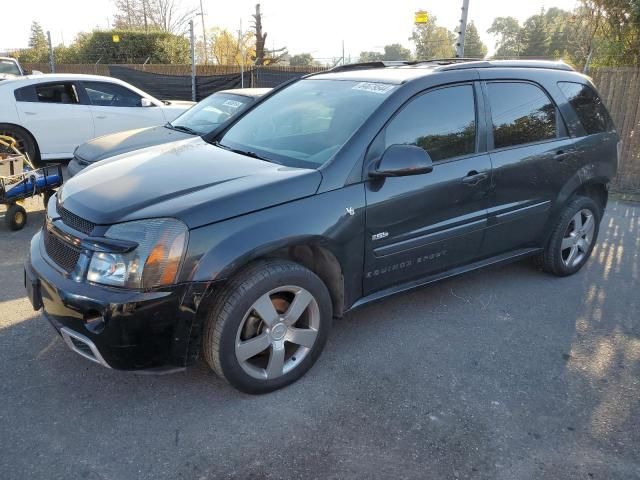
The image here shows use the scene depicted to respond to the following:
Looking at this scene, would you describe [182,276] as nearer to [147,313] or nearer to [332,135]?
[147,313]

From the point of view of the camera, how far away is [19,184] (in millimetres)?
5980

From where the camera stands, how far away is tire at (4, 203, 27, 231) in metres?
5.87

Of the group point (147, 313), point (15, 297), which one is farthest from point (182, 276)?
point (15, 297)

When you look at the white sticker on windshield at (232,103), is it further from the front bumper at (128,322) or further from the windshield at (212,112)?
the front bumper at (128,322)

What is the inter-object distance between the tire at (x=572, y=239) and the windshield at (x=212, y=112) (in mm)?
4207

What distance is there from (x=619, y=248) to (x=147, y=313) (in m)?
5.21

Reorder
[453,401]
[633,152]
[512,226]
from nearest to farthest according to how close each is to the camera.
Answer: [453,401]
[512,226]
[633,152]

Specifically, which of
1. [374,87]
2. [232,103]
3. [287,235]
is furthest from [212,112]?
[287,235]

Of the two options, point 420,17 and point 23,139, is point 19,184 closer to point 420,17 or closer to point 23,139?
point 23,139

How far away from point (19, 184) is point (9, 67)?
36.3 ft

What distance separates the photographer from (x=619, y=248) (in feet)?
19.2

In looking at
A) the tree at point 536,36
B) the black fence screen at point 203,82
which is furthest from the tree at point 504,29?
the black fence screen at point 203,82

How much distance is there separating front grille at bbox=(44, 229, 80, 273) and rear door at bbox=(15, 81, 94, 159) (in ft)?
18.9

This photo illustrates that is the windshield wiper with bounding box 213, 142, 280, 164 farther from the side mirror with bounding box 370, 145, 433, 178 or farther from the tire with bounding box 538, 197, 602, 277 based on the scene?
the tire with bounding box 538, 197, 602, 277
